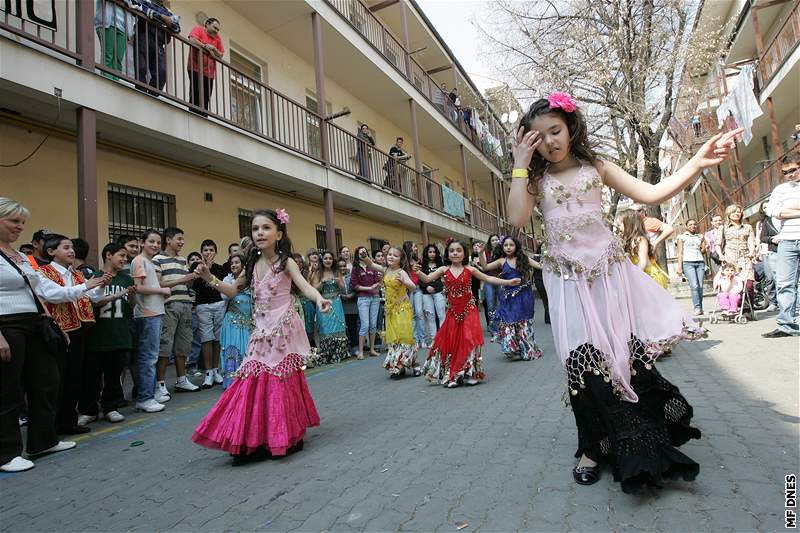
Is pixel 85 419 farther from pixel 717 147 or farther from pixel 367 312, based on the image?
pixel 717 147

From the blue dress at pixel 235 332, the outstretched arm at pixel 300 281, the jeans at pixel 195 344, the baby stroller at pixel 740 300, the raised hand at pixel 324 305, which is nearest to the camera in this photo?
the raised hand at pixel 324 305

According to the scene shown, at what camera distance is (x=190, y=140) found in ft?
24.2

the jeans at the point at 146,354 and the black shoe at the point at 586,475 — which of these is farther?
the jeans at the point at 146,354

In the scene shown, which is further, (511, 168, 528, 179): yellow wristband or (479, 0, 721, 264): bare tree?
(479, 0, 721, 264): bare tree

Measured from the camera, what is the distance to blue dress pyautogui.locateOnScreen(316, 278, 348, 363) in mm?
8383

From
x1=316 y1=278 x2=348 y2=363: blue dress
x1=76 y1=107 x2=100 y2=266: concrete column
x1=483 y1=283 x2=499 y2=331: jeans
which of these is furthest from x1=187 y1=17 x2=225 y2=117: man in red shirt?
x1=483 y1=283 x2=499 y2=331: jeans

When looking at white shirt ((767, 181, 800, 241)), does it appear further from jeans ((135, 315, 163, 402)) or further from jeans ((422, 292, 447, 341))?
jeans ((135, 315, 163, 402))

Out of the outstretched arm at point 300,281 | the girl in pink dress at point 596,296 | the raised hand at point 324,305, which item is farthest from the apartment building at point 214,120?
the girl in pink dress at point 596,296

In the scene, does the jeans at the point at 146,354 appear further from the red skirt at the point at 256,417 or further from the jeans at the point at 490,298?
the jeans at the point at 490,298

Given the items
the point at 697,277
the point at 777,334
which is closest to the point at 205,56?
the point at 777,334

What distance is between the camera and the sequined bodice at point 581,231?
2.53 m

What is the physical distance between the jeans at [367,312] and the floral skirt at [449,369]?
2.90m

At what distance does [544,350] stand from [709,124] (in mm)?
18239

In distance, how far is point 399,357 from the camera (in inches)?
255
